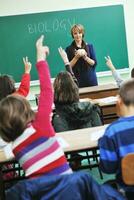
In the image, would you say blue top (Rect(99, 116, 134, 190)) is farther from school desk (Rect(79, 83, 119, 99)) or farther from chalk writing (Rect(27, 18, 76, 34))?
chalk writing (Rect(27, 18, 76, 34))

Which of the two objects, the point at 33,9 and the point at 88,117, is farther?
the point at 33,9

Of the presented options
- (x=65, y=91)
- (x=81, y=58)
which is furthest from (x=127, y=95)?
(x=81, y=58)

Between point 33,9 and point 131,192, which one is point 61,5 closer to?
point 33,9

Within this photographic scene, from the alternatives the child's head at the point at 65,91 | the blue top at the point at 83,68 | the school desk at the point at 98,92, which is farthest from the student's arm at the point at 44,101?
the blue top at the point at 83,68

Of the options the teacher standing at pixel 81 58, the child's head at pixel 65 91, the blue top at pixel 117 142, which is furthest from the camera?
→ the teacher standing at pixel 81 58

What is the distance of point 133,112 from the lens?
6.71ft

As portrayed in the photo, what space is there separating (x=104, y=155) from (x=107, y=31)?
4.99 metres

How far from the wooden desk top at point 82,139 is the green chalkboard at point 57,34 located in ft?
12.7

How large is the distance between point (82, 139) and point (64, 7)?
4420mm

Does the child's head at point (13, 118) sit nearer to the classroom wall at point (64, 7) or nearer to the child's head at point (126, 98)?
the child's head at point (126, 98)

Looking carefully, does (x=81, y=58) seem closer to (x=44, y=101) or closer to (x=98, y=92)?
(x=98, y=92)

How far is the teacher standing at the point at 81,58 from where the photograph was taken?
5016mm

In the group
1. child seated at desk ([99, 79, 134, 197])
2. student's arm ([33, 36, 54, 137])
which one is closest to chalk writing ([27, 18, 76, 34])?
student's arm ([33, 36, 54, 137])

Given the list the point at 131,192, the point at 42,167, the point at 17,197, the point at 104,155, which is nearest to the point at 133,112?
the point at 104,155
